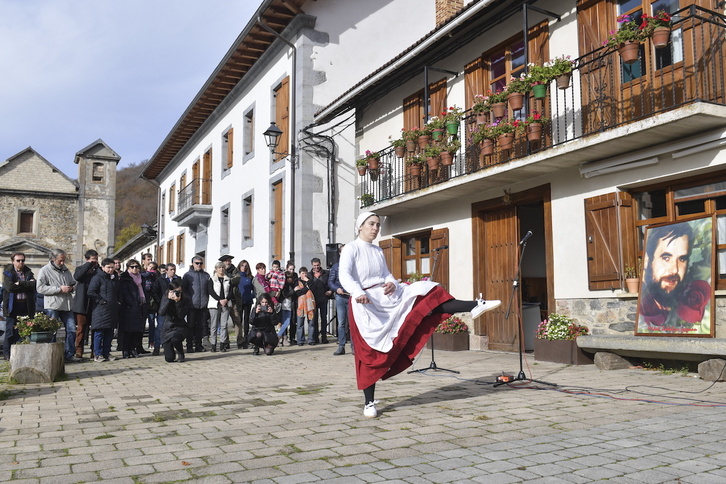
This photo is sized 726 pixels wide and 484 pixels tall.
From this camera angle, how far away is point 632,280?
8836 millimetres

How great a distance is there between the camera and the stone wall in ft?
29.3

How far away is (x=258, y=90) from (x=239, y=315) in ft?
30.5

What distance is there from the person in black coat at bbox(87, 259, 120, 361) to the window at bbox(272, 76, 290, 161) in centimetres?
750

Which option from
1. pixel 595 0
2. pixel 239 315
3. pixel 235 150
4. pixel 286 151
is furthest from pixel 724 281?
pixel 235 150

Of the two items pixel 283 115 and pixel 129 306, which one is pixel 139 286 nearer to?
pixel 129 306

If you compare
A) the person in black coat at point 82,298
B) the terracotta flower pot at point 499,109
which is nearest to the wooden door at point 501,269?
the terracotta flower pot at point 499,109

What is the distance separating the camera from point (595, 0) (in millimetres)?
9766

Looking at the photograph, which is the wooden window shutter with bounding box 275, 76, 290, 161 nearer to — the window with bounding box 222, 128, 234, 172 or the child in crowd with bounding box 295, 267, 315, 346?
the window with bounding box 222, 128, 234, 172

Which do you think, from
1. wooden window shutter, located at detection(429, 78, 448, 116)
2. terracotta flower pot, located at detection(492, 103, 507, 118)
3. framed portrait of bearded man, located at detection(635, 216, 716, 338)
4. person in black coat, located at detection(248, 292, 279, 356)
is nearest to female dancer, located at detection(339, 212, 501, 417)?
framed portrait of bearded man, located at detection(635, 216, 716, 338)

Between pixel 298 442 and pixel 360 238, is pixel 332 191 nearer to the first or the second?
pixel 360 238

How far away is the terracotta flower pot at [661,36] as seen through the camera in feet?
25.7

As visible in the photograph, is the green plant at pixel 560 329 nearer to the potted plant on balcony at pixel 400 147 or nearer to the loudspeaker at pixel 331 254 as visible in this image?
the potted plant on balcony at pixel 400 147

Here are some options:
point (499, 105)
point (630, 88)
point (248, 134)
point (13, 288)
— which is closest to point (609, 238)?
point (630, 88)

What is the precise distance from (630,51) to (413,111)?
6.56 m
